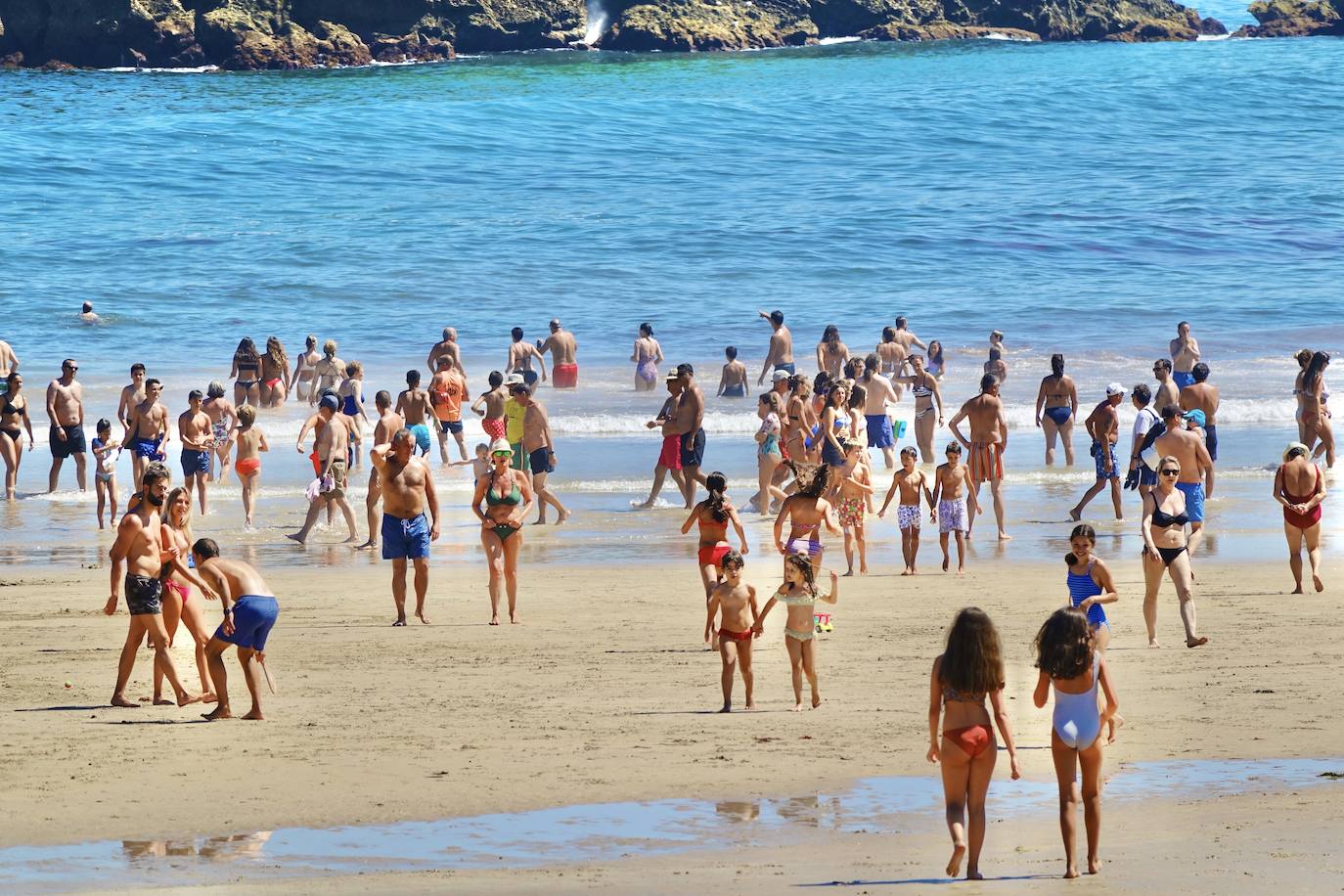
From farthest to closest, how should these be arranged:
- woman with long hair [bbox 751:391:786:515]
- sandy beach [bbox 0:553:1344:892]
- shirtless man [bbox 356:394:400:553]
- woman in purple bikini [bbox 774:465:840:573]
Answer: woman with long hair [bbox 751:391:786:515] < shirtless man [bbox 356:394:400:553] < woman in purple bikini [bbox 774:465:840:573] < sandy beach [bbox 0:553:1344:892]

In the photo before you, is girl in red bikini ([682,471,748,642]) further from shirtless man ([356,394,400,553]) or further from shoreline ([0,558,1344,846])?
shirtless man ([356,394,400,553])

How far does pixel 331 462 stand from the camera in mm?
14656

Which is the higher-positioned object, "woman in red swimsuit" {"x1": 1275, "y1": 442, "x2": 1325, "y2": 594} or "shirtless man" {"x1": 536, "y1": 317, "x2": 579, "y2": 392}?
"woman in red swimsuit" {"x1": 1275, "y1": 442, "x2": 1325, "y2": 594}

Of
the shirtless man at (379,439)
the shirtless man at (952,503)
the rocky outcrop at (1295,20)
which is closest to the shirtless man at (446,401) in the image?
the shirtless man at (379,439)

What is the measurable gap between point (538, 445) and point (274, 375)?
7.52 meters

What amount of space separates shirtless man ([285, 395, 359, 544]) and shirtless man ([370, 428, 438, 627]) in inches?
135

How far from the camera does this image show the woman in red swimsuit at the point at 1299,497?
37.6ft

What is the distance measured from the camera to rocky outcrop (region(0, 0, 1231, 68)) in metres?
61.4

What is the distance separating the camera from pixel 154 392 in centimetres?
1574

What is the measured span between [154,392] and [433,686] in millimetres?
7388

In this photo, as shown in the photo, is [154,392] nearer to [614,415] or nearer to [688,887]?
[614,415]

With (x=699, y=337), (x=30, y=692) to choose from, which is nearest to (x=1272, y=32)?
(x=699, y=337)

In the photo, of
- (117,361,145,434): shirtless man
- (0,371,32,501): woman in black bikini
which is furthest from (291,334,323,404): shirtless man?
(0,371,32,501): woman in black bikini

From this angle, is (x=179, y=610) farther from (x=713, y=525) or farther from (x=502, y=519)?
(x=713, y=525)
